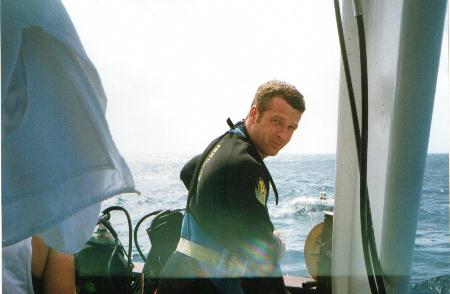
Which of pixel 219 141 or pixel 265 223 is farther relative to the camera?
pixel 219 141

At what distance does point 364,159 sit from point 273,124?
877 millimetres

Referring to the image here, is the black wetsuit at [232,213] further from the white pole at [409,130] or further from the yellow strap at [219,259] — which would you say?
the white pole at [409,130]

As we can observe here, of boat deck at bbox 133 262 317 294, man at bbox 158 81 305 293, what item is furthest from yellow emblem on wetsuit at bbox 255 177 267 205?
boat deck at bbox 133 262 317 294

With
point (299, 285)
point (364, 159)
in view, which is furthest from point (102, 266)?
point (364, 159)

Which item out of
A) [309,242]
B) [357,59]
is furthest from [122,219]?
[357,59]

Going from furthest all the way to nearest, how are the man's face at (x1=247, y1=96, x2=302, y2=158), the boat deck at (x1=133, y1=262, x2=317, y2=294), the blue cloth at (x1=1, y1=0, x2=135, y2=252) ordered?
the boat deck at (x1=133, y1=262, x2=317, y2=294)
the man's face at (x1=247, y1=96, x2=302, y2=158)
the blue cloth at (x1=1, y1=0, x2=135, y2=252)

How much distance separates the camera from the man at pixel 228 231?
128 centimetres

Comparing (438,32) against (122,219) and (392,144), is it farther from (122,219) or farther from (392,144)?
(122,219)

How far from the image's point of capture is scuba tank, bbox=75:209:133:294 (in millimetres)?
1895

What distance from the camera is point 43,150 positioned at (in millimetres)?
638

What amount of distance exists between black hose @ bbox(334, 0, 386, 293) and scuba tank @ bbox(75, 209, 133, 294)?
1592mm

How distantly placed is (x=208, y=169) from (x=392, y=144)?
720mm

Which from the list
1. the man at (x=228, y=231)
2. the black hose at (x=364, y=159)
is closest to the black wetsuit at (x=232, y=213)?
the man at (x=228, y=231)

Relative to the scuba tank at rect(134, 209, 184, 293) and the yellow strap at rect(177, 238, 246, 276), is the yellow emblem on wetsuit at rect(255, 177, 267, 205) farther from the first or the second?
the scuba tank at rect(134, 209, 184, 293)
